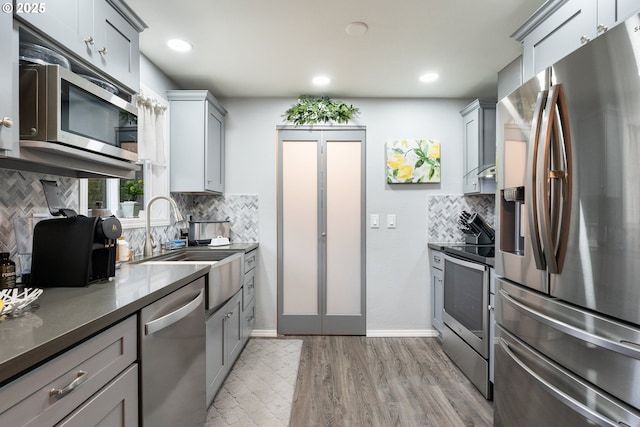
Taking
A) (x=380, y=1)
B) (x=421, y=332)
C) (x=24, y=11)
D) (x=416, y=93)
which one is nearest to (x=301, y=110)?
(x=416, y=93)

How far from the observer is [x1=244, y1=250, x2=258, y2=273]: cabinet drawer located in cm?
296

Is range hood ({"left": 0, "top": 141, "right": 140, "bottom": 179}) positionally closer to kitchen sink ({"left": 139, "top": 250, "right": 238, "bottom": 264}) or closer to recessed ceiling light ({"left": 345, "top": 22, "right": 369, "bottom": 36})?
kitchen sink ({"left": 139, "top": 250, "right": 238, "bottom": 264})

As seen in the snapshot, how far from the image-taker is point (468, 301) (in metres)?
2.46

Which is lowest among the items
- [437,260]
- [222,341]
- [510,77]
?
Result: [222,341]

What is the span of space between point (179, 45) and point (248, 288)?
6.93ft

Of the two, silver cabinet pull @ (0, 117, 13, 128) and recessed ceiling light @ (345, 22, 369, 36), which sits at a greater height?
recessed ceiling light @ (345, 22, 369, 36)

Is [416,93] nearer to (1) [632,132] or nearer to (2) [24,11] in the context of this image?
(1) [632,132]

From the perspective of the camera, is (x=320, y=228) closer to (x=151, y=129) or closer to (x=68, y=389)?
(x=151, y=129)

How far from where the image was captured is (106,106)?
1.42m

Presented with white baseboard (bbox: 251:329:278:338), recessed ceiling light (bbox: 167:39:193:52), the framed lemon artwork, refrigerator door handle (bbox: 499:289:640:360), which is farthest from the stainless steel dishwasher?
the framed lemon artwork

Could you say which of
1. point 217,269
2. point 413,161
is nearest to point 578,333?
point 217,269

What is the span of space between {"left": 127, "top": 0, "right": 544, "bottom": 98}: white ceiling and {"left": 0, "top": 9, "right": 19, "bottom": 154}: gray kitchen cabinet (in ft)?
3.50

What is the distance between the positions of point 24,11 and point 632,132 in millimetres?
1956

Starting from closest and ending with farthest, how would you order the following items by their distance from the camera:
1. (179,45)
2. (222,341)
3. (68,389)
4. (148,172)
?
(68,389) < (222,341) < (179,45) < (148,172)
